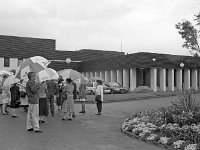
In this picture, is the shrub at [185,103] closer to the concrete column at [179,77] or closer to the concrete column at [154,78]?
the concrete column at [154,78]

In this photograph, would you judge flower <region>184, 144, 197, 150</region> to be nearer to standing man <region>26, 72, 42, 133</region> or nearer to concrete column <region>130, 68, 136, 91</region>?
standing man <region>26, 72, 42, 133</region>

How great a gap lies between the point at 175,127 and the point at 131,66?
2815 centimetres

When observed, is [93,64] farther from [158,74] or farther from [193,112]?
[193,112]

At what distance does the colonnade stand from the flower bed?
25530 millimetres

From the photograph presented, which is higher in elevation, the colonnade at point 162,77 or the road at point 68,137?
the colonnade at point 162,77

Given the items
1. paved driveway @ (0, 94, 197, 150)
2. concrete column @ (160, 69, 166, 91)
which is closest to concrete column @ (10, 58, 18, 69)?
concrete column @ (160, 69, 166, 91)

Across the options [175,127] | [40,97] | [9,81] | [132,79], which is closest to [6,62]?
[132,79]

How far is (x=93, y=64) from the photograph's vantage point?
47.3 metres

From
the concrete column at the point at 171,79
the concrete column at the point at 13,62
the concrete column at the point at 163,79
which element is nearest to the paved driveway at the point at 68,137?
the concrete column at the point at 163,79

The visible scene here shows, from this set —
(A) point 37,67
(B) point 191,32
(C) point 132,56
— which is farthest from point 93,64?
(A) point 37,67

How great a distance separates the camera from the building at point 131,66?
3744cm

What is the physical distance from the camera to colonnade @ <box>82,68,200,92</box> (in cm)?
3788

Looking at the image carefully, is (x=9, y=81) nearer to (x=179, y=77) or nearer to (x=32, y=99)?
(x=32, y=99)

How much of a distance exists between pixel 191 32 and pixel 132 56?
67.4 feet
